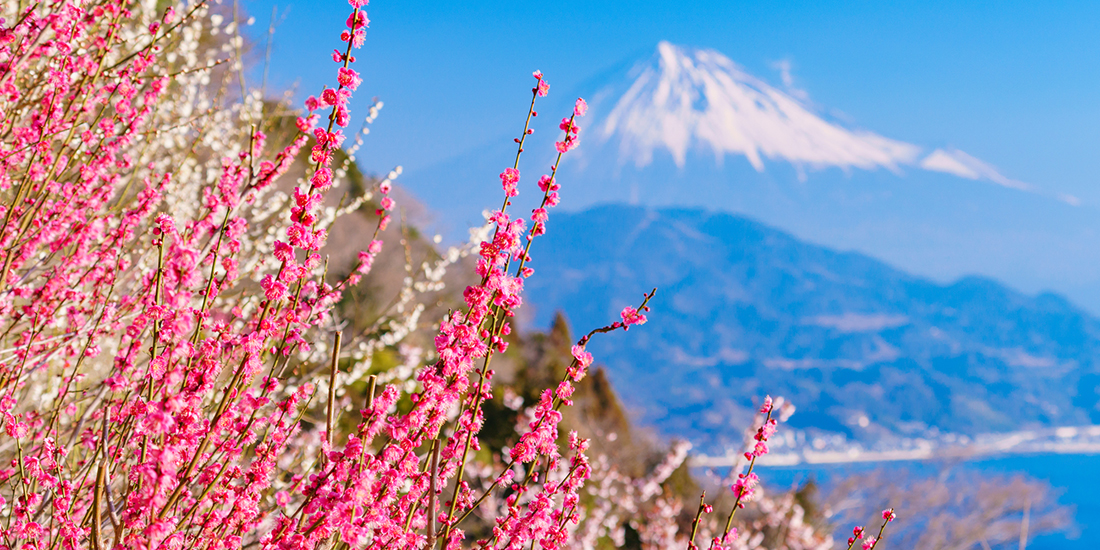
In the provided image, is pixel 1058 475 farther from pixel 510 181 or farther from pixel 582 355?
pixel 510 181

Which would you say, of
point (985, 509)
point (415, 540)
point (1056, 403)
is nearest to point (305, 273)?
point (415, 540)

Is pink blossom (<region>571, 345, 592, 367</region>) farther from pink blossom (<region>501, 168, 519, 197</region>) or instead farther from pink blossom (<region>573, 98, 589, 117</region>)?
pink blossom (<region>573, 98, 589, 117</region>)

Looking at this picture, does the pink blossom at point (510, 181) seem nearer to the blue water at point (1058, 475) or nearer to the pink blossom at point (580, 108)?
the pink blossom at point (580, 108)

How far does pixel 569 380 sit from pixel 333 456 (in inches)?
25.9

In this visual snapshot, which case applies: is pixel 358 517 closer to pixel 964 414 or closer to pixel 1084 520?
pixel 1084 520

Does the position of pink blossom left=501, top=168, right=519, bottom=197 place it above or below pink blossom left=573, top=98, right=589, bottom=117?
below

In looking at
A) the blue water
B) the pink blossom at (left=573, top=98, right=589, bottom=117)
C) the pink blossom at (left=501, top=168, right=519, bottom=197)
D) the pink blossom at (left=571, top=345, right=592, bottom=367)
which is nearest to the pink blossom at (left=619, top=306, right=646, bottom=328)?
the pink blossom at (left=571, top=345, right=592, bottom=367)

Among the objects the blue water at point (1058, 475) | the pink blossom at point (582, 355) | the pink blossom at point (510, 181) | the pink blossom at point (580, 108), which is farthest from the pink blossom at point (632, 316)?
the blue water at point (1058, 475)

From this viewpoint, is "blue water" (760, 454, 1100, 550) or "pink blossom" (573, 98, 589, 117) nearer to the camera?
"pink blossom" (573, 98, 589, 117)

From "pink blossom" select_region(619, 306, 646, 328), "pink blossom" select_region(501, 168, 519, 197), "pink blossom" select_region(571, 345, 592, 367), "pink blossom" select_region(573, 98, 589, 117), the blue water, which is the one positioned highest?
the blue water

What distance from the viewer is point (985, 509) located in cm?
2788

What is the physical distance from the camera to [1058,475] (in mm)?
102875

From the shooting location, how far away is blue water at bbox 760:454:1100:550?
7381 cm

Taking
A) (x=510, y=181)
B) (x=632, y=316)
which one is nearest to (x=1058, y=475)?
(x=632, y=316)
